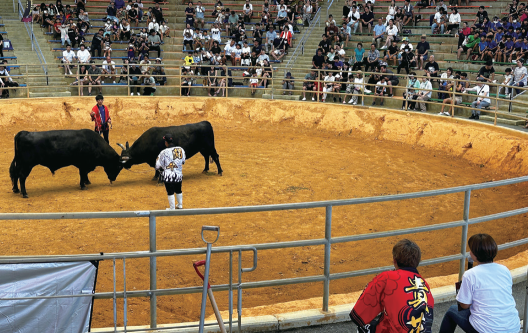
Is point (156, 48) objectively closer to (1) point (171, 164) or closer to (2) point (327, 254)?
(1) point (171, 164)

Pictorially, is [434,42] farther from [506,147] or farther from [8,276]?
[8,276]

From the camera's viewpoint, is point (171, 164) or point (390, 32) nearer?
point (171, 164)

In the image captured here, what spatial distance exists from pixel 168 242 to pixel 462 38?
16727 millimetres

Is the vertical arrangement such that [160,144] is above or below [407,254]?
below

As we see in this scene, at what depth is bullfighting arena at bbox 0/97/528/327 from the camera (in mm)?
7871

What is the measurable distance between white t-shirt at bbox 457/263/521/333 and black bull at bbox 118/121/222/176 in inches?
372

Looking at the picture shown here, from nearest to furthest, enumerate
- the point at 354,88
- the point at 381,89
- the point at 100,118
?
the point at 100,118 → the point at 381,89 → the point at 354,88

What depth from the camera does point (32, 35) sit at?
24141mm

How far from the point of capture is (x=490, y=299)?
409 centimetres

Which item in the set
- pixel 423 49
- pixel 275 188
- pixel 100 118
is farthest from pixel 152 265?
pixel 423 49

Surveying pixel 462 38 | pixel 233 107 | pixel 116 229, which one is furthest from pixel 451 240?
pixel 462 38

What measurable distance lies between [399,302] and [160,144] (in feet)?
31.5

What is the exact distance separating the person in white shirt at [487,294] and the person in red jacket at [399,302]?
46 centimetres

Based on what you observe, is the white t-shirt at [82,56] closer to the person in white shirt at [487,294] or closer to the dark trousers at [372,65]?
the dark trousers at [372,65]
